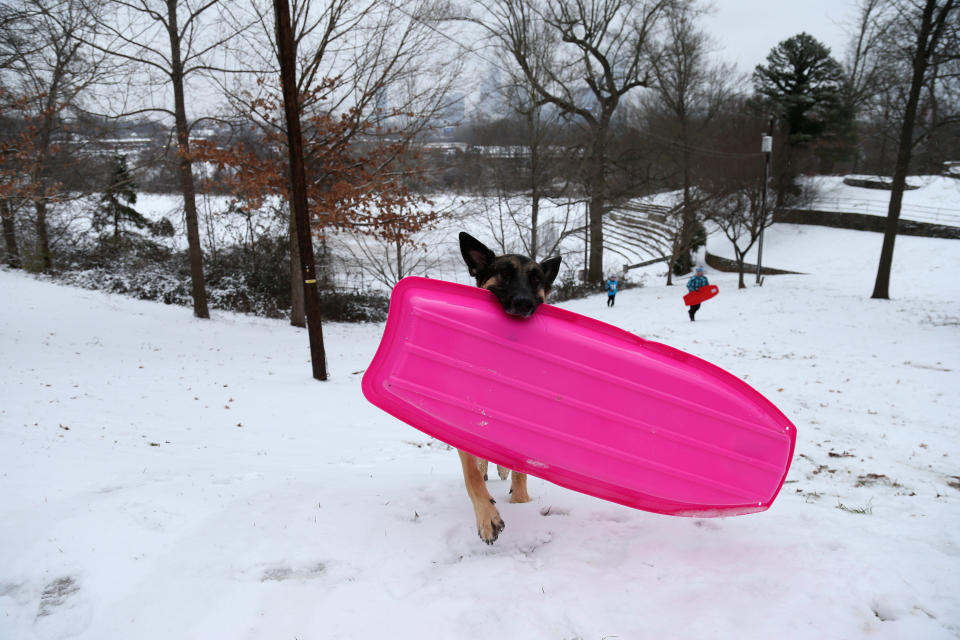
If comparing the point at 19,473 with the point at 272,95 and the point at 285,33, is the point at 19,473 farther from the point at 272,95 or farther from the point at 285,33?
the point at 272,95

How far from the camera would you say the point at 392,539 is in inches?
136

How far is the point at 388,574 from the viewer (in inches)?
119

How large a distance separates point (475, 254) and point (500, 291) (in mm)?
437

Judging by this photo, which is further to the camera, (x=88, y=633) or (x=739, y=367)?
(x=739, y=367)

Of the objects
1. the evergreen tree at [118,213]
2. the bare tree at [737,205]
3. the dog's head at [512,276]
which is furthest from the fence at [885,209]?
the evergreen tree at [118,213]

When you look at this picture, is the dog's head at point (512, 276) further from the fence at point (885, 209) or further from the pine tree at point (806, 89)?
the pine tree at point (806, 89)

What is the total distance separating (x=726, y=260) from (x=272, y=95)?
36.2 metres

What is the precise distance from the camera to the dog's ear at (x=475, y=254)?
3.80m

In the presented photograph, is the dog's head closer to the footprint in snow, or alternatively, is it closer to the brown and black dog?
the brown and black dog

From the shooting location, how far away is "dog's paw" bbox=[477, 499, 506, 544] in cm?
337

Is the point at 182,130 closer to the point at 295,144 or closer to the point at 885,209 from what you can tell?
the point at 295,144

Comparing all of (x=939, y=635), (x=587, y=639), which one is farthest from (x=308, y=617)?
(x=939, y=635)

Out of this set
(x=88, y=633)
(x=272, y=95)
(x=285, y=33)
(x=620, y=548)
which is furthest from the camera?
(x=272, y=95)

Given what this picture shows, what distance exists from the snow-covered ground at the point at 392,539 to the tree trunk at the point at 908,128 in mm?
16144
